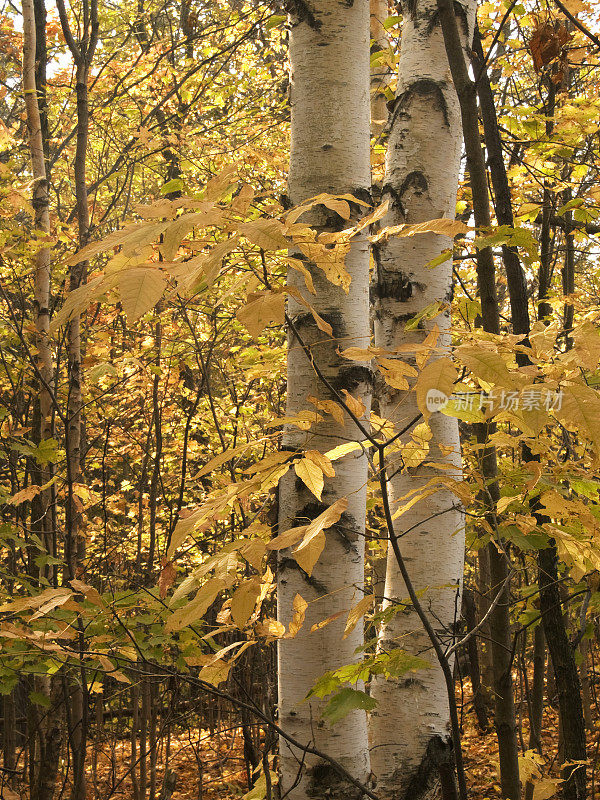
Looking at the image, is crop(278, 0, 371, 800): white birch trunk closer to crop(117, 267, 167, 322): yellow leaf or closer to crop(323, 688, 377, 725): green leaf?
crop(323, 688, 377, 725): green leaf

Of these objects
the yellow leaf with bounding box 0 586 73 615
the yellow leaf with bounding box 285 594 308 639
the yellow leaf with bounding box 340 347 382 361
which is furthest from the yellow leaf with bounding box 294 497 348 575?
the yellow leaf with bounding box 0 586 73 615

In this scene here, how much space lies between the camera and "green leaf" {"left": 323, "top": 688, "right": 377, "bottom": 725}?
124 centimetres

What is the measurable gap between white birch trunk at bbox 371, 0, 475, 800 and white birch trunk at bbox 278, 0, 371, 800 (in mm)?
186

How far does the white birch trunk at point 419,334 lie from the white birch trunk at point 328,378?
186mm

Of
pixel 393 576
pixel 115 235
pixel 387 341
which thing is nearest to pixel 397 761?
pixel 393 576

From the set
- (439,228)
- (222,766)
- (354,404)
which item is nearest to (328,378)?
(354,404)

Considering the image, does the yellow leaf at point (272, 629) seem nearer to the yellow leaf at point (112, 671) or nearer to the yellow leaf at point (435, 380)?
the yellow leaf at point (112, 671)

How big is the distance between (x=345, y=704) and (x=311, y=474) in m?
0.53

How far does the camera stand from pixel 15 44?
20.4ft

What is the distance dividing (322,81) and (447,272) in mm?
640

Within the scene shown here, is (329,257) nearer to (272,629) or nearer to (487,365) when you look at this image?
(487,365)

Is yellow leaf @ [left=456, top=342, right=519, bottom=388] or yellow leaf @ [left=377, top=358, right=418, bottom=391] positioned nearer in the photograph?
yellow leaf @ [left=456, top=342, right=519, bottom=388]

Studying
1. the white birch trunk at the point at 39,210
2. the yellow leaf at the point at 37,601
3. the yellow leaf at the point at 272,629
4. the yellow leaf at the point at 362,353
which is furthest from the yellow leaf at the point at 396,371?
the white birch trunk at the point at 39,210

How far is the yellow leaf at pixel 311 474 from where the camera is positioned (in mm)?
1041
